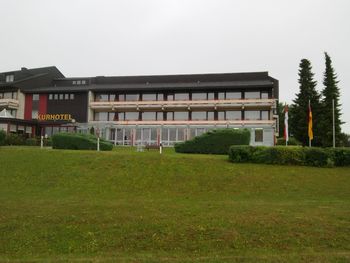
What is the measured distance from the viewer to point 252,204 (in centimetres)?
1402

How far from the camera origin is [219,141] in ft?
97.2

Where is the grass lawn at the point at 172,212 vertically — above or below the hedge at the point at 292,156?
below

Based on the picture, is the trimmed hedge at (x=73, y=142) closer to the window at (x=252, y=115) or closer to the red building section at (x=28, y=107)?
the window at (x=252, y=115)

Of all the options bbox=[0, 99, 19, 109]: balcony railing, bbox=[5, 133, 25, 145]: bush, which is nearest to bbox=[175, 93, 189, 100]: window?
bbox=[5, 133, 25, 145]: bush

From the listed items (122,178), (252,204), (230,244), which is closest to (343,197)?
(252,204)

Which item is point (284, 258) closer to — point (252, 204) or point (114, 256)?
point (114, 256)

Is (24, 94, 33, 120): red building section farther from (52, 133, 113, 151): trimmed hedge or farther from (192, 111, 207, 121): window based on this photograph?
(52, 133, 113, 151): trimmed hedge

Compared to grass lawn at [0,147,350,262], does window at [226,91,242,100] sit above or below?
above

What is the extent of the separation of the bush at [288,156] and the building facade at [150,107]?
28.3 metres

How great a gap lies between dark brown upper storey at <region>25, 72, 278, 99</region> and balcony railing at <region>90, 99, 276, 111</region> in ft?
7.42

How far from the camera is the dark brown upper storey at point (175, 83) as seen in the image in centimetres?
5522

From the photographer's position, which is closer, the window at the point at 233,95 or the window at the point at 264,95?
the window at the point at 264,95

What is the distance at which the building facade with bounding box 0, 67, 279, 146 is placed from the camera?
178 feet

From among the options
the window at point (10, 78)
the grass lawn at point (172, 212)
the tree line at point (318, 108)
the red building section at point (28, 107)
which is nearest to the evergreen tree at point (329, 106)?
the tree line at point (318, 108)
